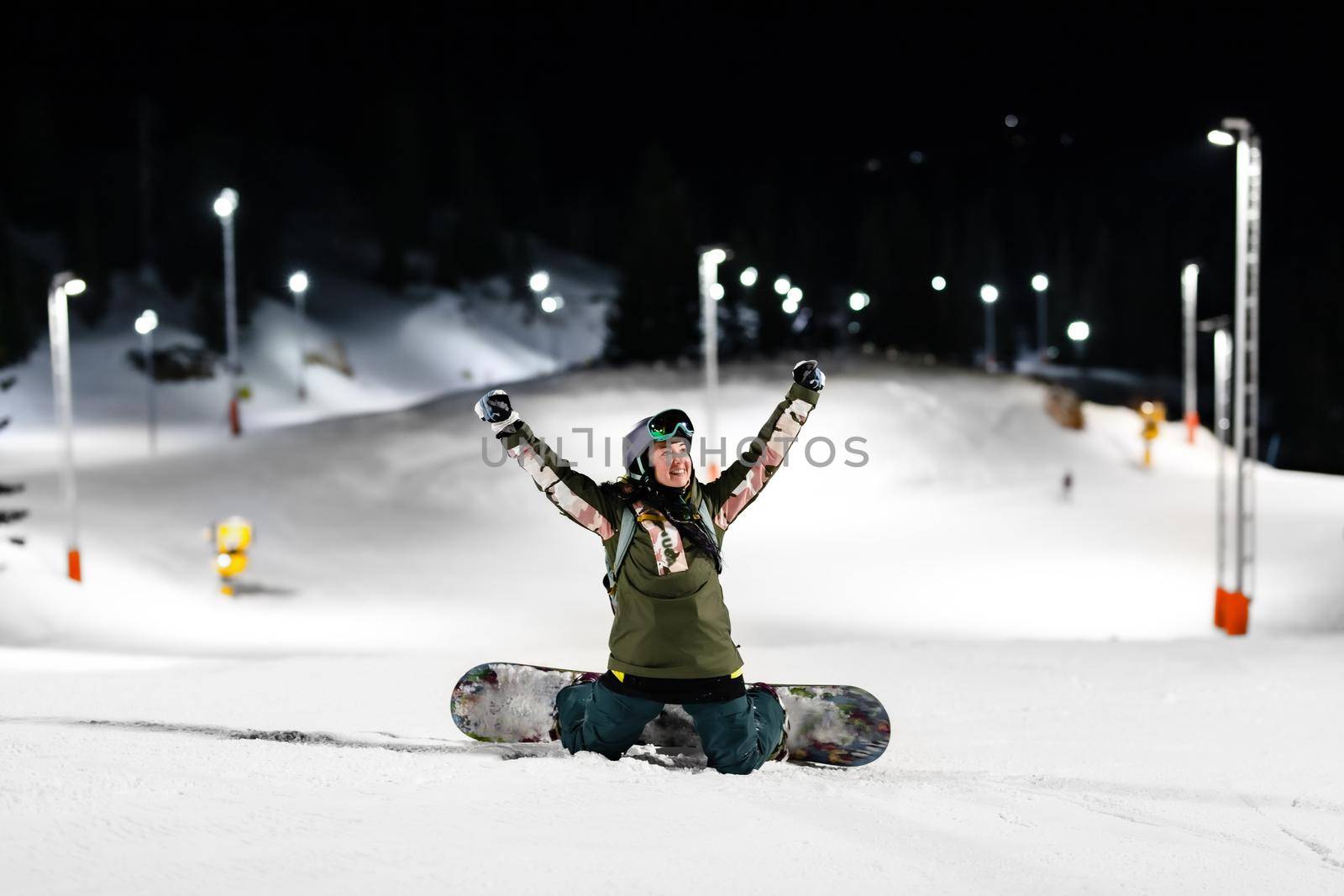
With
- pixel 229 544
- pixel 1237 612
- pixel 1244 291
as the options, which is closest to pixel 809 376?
pixel 1244 291

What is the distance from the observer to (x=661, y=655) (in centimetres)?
504

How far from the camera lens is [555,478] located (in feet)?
16.7

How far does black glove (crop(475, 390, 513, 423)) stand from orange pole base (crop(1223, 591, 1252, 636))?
533 inches

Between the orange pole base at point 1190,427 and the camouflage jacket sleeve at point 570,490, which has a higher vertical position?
the camouflage jacket sleeve at point 570,490

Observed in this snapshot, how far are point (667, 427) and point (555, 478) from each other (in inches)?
20.1

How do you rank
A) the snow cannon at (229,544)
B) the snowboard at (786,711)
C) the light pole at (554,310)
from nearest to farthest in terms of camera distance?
the snowboard at (786,711), the snow cannon at (229,544), the light pole at (554,310)

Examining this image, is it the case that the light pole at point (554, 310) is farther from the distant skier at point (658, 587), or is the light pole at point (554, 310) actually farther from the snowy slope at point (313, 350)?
the distant skier at point (658, 587)

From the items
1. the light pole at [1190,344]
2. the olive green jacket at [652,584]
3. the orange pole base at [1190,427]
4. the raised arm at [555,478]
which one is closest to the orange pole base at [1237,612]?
the olive green jacket at [652,584]

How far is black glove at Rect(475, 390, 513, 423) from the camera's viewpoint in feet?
16.5

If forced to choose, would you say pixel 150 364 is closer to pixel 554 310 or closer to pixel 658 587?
pixel 658 587

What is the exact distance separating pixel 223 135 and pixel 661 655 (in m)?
80.5

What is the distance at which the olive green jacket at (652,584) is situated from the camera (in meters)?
4.98

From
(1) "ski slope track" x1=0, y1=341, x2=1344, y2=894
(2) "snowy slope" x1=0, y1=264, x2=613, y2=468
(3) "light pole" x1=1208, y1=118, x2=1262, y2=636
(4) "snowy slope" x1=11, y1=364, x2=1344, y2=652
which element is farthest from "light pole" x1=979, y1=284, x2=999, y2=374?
(3) "light pole" x1=1208, y1=118, x2=1262, y2=636

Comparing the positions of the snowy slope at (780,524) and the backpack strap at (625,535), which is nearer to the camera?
the backpack strap at (625,535)
